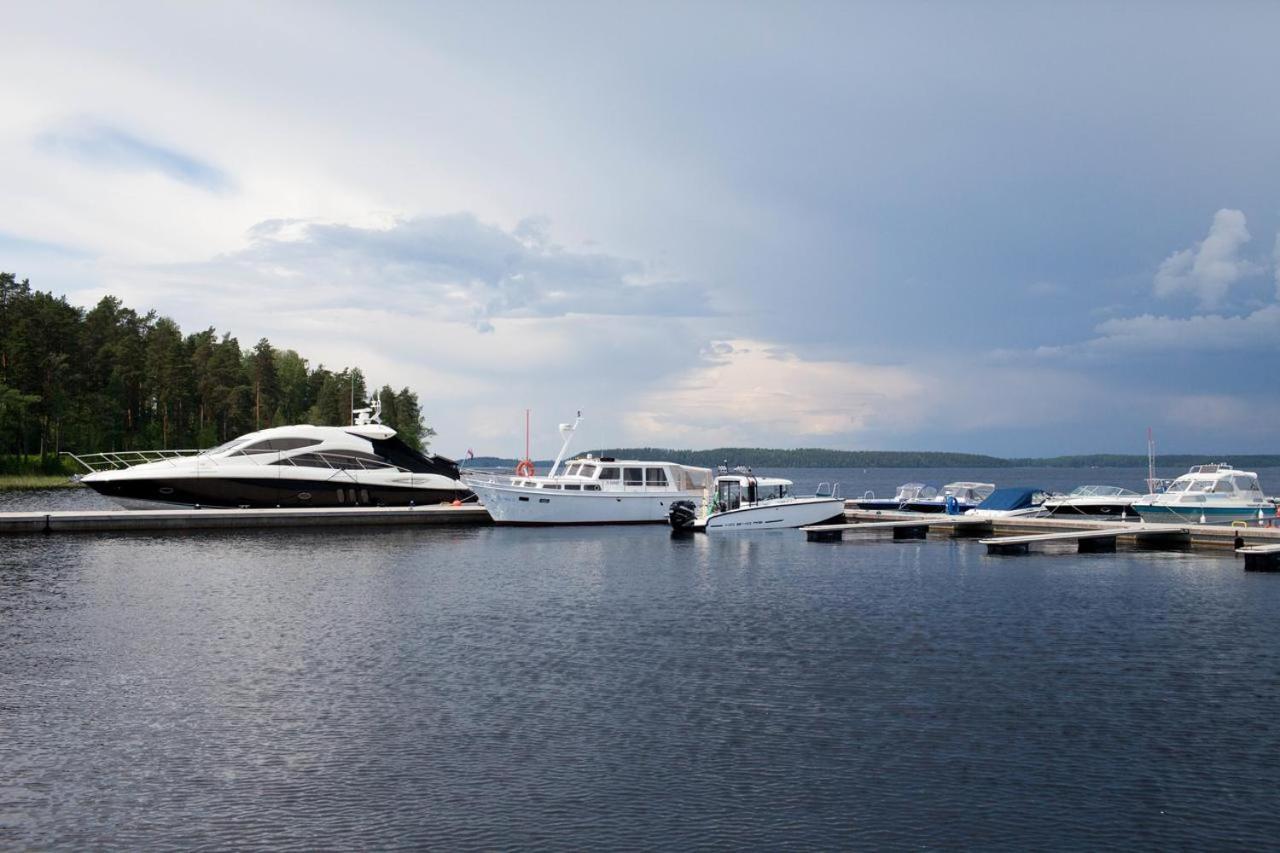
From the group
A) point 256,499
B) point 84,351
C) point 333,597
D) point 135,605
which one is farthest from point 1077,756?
point 84,351

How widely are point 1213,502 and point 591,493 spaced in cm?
3081

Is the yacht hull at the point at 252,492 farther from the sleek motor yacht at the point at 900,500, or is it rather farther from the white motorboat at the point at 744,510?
the sleek motor yacht at the point at 900,500

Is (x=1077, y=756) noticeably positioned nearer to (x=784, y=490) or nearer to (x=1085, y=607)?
(x=1085, y=607)

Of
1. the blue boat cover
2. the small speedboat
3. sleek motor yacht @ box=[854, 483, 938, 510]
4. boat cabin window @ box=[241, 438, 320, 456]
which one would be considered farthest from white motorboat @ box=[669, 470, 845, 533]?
boat cabin window @ box=[241, 438, 320, 456]

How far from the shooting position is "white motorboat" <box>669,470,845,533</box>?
173 feet

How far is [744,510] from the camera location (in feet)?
172

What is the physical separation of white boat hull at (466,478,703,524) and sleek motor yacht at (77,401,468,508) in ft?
17.0

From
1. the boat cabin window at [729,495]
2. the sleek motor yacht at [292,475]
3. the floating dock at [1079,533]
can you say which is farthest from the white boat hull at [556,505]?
the floating dock at [1079,533]

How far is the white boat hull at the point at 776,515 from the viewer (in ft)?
172

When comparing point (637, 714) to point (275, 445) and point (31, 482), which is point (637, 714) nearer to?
point (275, 445)

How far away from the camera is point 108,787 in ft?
44.9

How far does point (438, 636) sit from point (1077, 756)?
14601 millimetres

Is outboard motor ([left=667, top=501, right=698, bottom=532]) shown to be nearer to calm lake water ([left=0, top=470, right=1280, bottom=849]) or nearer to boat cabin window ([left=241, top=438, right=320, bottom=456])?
calm lake water ([left=0, top=470, right=1280, bottom=849])

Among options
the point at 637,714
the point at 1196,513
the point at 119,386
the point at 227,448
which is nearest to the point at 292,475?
the point at 227,448
